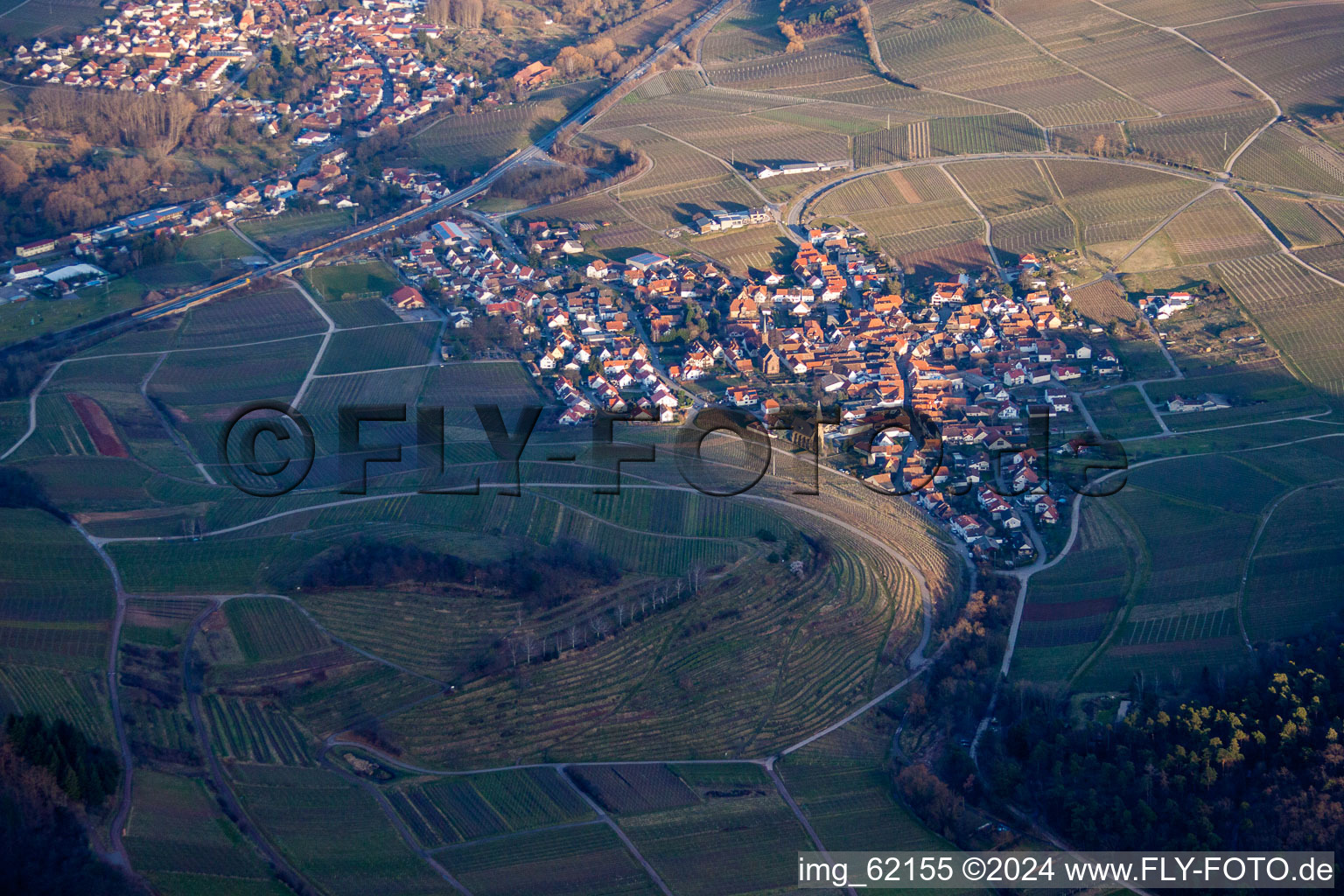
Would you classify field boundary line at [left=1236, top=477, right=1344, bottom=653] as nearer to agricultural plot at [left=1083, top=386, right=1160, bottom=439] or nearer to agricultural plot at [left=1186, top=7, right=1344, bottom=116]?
agricultural plot at [left=1083, top=386, right=1160, bottom=439]

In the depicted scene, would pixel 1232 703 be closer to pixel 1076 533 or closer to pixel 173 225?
pixel 1076 533

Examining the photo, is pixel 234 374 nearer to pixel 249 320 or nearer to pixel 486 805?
pixel 249 320

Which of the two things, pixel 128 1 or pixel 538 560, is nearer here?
pixel 538 560

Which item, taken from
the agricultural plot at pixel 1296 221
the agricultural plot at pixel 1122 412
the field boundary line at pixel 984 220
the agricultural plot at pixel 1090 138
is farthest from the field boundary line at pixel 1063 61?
the agricultural plot at pixel 1122 412

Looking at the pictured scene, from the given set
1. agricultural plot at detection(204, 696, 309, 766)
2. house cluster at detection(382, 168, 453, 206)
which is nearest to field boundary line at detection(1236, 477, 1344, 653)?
agricultural plot at detection(204, 696, 309, 766)

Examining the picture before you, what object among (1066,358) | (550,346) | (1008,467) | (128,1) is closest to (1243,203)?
(1066,358)

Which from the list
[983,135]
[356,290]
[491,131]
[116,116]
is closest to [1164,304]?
[983,135]
